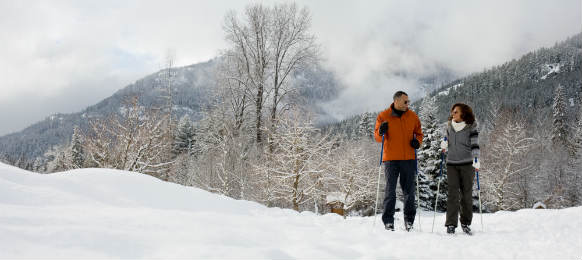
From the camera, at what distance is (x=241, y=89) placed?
48.9 ft

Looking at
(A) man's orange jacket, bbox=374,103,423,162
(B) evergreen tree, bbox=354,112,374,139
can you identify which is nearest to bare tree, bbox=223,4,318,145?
(A) man's orange jacket, bbox=374,103,423,162

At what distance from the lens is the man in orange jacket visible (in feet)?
14.4

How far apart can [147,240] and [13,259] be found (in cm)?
78

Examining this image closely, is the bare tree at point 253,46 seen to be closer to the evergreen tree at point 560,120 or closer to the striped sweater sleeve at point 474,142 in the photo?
the striped sweater sleeve at point 474,142

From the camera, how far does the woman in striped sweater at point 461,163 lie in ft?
14.2

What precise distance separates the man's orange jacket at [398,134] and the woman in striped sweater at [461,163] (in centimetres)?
56

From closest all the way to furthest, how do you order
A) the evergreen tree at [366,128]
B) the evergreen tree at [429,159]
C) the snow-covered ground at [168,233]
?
1. the snow-covered ground at [168,233]
2. the evergreen tree at [429,159]
3. the evergreen tree at [366,128]

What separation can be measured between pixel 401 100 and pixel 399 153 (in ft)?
2.46

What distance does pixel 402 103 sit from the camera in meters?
4.41

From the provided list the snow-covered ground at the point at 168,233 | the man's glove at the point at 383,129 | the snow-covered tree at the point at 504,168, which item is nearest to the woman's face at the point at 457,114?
the man's glove at the point at 383,129

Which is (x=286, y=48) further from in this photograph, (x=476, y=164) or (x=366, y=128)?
(x=366, y=128)

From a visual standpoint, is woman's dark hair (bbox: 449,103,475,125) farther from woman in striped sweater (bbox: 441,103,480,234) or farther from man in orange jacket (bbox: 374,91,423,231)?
man in orange jacket (bbox: 374,91,423,231)

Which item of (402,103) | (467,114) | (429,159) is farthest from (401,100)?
(429,159)

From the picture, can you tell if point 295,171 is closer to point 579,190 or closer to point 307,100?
point 307,100
